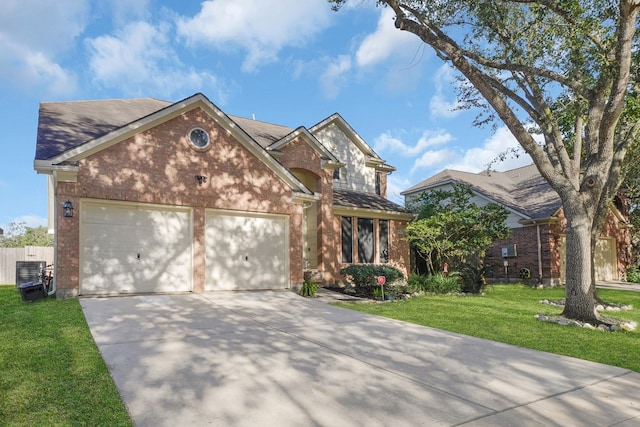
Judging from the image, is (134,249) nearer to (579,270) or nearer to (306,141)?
(306,141)

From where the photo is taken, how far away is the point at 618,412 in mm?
3975

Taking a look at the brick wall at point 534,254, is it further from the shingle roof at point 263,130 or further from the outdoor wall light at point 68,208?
the outdoor wall light at point 68,208

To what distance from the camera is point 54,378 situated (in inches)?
171

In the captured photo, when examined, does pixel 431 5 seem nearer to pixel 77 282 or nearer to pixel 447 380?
pixel 447 380

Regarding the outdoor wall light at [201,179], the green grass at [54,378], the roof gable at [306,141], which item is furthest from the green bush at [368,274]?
the green grass at [54,378]

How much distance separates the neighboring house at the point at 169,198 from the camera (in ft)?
32.0

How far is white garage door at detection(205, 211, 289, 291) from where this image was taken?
38.2 feet

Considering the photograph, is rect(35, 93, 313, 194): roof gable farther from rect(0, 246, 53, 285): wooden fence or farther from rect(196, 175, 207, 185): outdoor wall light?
rect(0, 246, 53, 285): wooden fence

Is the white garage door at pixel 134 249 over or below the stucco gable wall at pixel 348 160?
below

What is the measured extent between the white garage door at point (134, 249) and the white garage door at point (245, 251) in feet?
2.26

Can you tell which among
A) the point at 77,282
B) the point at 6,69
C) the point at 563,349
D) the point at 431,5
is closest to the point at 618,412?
the point at 563,349

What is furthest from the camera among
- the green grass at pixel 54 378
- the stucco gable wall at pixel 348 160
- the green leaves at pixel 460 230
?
the stucco gable wall at pixel 348 160

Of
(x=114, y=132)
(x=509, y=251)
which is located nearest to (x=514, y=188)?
(x=509, y=251)

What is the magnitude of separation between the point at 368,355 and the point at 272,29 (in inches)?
448
